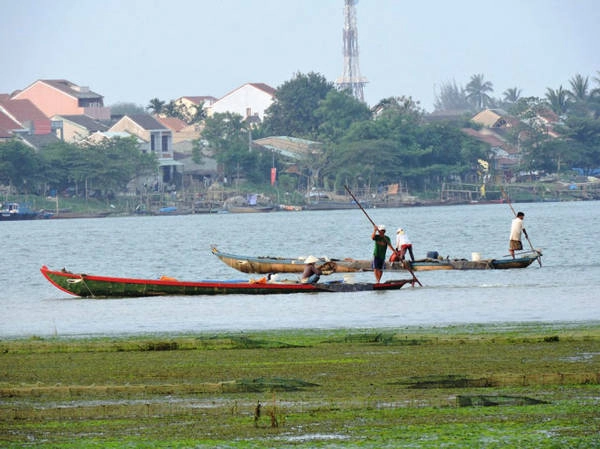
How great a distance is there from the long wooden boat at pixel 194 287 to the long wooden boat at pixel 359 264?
528 centimetres

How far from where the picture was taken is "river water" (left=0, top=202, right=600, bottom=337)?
27.1 meters

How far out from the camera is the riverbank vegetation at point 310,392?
40.7ft

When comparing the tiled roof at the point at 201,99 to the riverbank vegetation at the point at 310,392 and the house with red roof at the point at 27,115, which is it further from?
the riverbank vegetation at the point at 310,392

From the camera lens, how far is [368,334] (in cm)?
2200

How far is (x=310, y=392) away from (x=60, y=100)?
467 ft

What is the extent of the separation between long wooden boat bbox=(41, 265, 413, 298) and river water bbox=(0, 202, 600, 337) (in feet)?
0.61

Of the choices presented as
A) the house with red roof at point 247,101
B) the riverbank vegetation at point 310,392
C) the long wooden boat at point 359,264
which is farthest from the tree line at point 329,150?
the riverbank vegetation at point 310,392

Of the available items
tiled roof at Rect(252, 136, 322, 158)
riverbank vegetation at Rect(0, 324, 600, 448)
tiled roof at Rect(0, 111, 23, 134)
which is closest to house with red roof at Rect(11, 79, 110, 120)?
tiled roof at Rect(0, 111, 23, 134)

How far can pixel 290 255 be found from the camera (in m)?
62.0

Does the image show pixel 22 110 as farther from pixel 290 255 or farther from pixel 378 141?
pixel 290 255

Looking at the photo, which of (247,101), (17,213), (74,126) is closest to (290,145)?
(74,126)

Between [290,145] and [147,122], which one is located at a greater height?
[147,122]

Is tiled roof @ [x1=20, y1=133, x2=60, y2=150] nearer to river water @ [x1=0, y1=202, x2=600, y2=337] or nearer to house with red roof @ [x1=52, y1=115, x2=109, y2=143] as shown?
house with red roof @ [x1=52, y1=115, x2=109, y2=143]

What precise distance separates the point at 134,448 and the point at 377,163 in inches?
4776
